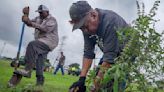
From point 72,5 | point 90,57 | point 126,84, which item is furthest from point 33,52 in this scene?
point 126,84

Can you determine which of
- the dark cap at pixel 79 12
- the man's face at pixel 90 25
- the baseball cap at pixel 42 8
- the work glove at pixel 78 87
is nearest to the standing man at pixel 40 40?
the baseball cap at pixel 42 8

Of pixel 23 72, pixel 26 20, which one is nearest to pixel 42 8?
pixel 26 20

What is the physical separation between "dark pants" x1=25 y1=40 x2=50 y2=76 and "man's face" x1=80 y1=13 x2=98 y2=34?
5788 mm

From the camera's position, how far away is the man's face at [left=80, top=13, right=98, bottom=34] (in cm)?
565

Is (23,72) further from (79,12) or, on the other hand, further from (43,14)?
(79,12)

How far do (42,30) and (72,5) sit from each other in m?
5.96

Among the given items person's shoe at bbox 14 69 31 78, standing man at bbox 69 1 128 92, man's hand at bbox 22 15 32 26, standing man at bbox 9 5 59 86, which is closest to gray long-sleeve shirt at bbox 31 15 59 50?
standing man at bbox 9 5 59 86

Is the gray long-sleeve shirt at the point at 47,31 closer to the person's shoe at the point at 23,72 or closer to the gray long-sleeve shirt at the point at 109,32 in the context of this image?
the person's shoe at the point at 23,72

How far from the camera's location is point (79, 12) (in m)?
5.71

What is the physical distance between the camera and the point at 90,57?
665 centimetres

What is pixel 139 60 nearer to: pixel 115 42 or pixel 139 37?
pixel 139 37

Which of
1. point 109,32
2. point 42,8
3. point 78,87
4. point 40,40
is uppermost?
point 42,8

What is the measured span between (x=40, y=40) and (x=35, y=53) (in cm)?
41

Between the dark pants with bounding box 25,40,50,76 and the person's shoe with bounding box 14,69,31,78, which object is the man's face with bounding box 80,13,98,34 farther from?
the dark pants with bounding box 25,40,50,76
